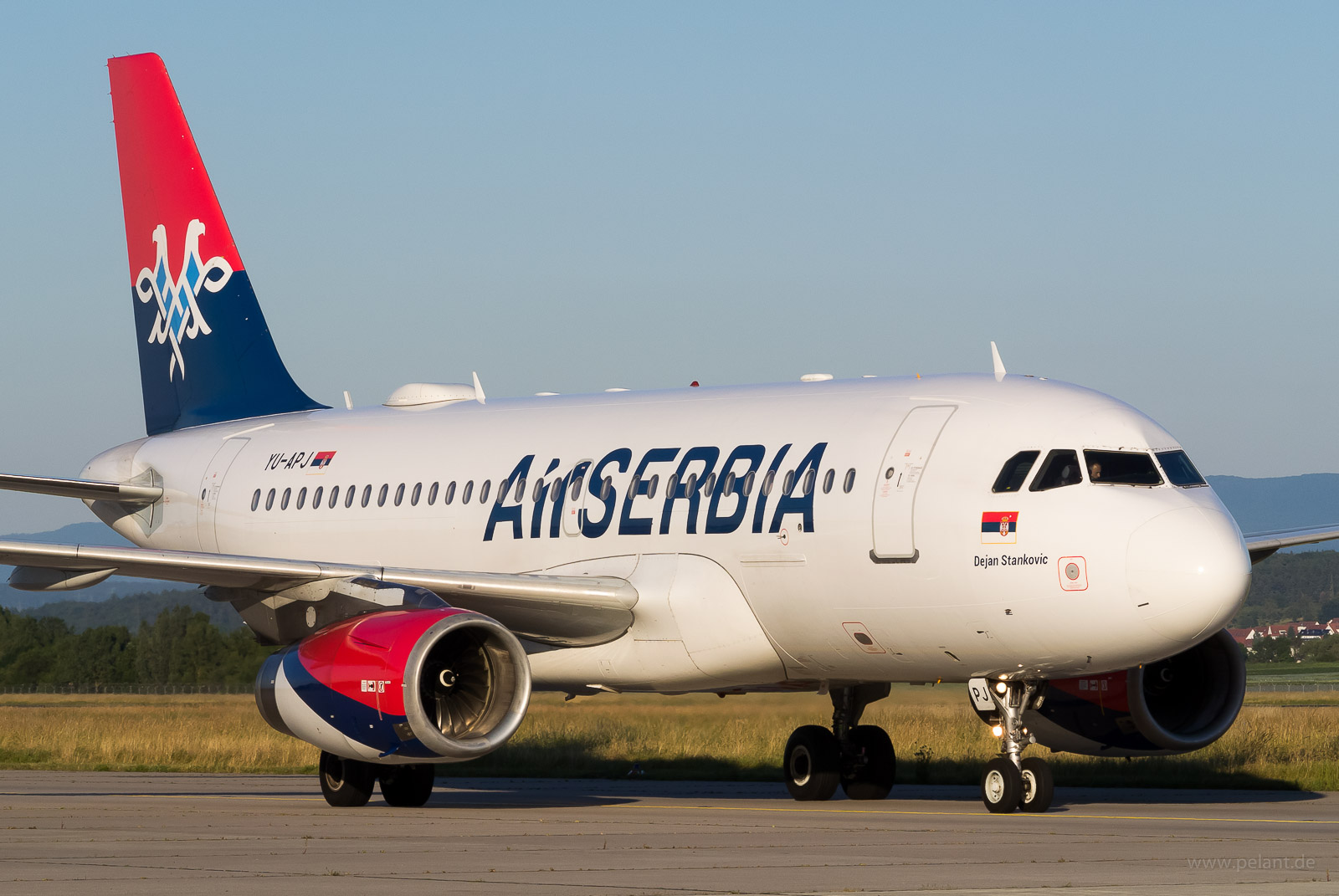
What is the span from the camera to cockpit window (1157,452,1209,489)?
646 inches

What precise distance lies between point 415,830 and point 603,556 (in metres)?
4.62

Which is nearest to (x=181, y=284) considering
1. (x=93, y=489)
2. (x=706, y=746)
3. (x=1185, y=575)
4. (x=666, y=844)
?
(x=93, y=489)

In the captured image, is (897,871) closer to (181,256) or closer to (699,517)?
(699,517)

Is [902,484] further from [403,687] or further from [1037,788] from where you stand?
[403,687]

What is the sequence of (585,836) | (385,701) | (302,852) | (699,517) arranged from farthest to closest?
(699,517)
(385,701)
(585,836)
(302,852)

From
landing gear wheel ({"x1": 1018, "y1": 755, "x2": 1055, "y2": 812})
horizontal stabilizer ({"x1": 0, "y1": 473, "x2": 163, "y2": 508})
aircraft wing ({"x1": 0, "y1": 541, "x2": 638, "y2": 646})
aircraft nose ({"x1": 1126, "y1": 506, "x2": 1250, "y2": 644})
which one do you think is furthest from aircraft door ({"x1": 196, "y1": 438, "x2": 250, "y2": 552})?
aircraft nose ({"x1": 1126, "y1": 506, "x2": 1250, "y2": 644})

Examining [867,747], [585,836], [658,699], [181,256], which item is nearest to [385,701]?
[585,836]

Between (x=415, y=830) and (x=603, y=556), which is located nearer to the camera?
(x=415, y=830)

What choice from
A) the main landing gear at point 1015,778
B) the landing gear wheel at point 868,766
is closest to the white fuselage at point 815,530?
the main landing gear at point 1015,778

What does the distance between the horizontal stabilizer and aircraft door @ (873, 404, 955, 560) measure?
10.7 m

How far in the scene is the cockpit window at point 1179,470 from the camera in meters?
16.4

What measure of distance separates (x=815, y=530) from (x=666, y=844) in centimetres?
442

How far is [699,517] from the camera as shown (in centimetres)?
1866

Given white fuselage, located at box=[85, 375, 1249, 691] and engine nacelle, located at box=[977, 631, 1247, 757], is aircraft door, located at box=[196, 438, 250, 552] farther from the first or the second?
engine nacelle, located at box=[977, 631, 1247, 757]
